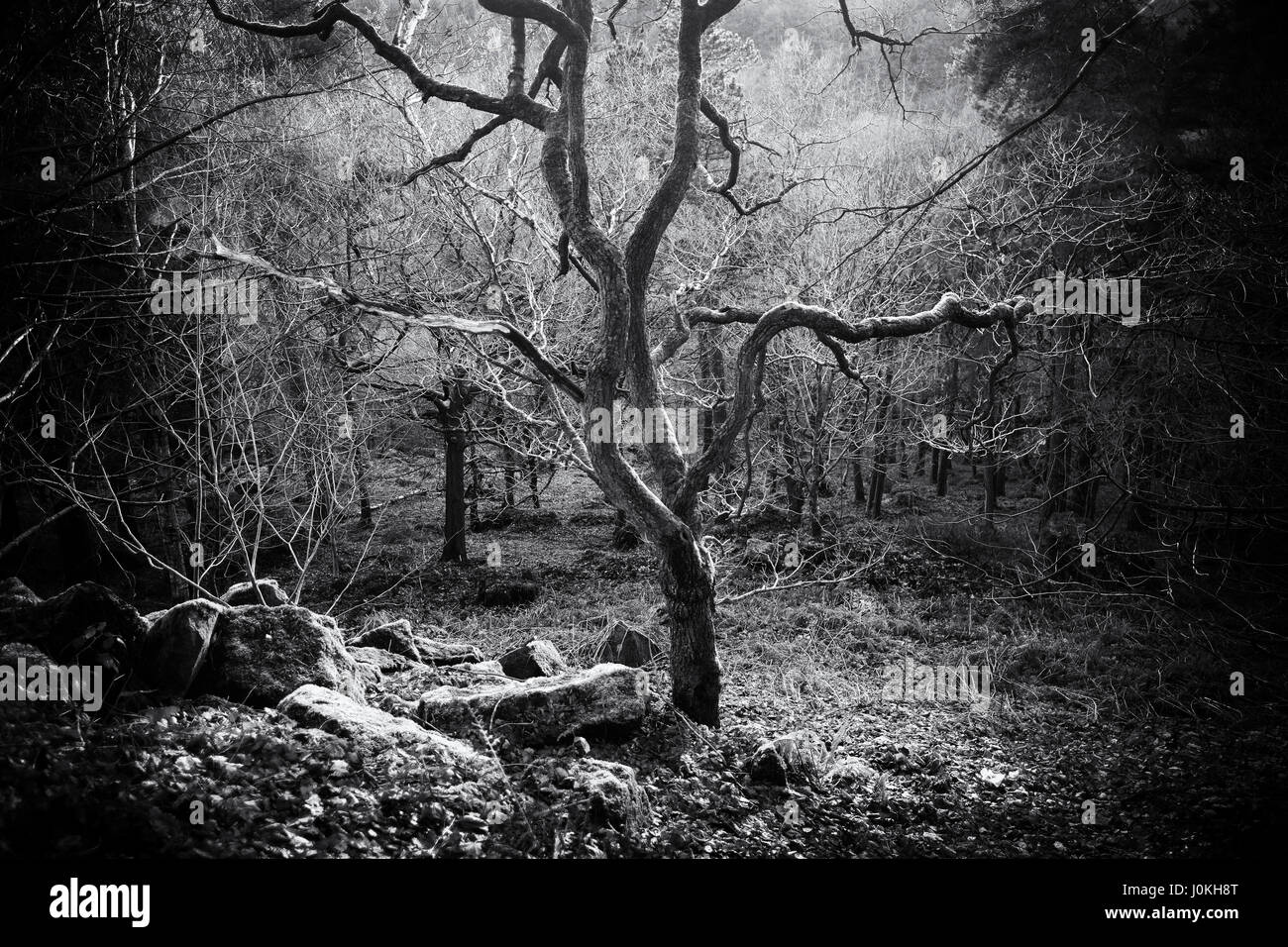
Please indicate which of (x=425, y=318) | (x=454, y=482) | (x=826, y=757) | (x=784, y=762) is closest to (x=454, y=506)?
(x=454, y=482)

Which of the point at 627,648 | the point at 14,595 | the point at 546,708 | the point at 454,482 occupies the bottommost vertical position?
the point at 627,648

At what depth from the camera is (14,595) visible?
516 centimetres

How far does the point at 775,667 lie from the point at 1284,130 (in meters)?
9.62

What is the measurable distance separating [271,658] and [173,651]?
627 mm

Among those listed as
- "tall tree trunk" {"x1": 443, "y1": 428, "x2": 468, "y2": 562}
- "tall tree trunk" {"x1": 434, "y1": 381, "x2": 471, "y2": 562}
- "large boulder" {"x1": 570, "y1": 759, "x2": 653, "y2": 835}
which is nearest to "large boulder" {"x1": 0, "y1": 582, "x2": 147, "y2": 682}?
"large boulder" {"x1": 570, "y1": 759, "x2": 653, "y2": 835}

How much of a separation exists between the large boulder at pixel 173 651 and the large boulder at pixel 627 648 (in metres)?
4.57

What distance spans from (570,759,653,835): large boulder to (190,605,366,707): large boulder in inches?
80.5

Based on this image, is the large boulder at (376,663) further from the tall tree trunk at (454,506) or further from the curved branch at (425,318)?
the tall tree trunk at (454,506)

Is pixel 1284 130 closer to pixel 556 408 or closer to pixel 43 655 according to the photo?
pixel 556 408

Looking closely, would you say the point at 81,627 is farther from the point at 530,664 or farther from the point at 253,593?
the point at 530,664

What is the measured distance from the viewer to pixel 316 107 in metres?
12.9

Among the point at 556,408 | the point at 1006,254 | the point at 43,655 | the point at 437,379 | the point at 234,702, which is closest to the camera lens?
the point at 43,655

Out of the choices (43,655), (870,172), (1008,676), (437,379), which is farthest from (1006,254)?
(43,655)

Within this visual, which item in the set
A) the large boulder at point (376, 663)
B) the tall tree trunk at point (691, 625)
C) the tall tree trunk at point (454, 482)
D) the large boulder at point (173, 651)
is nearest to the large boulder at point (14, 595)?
the large boulder at point (173, 651)
